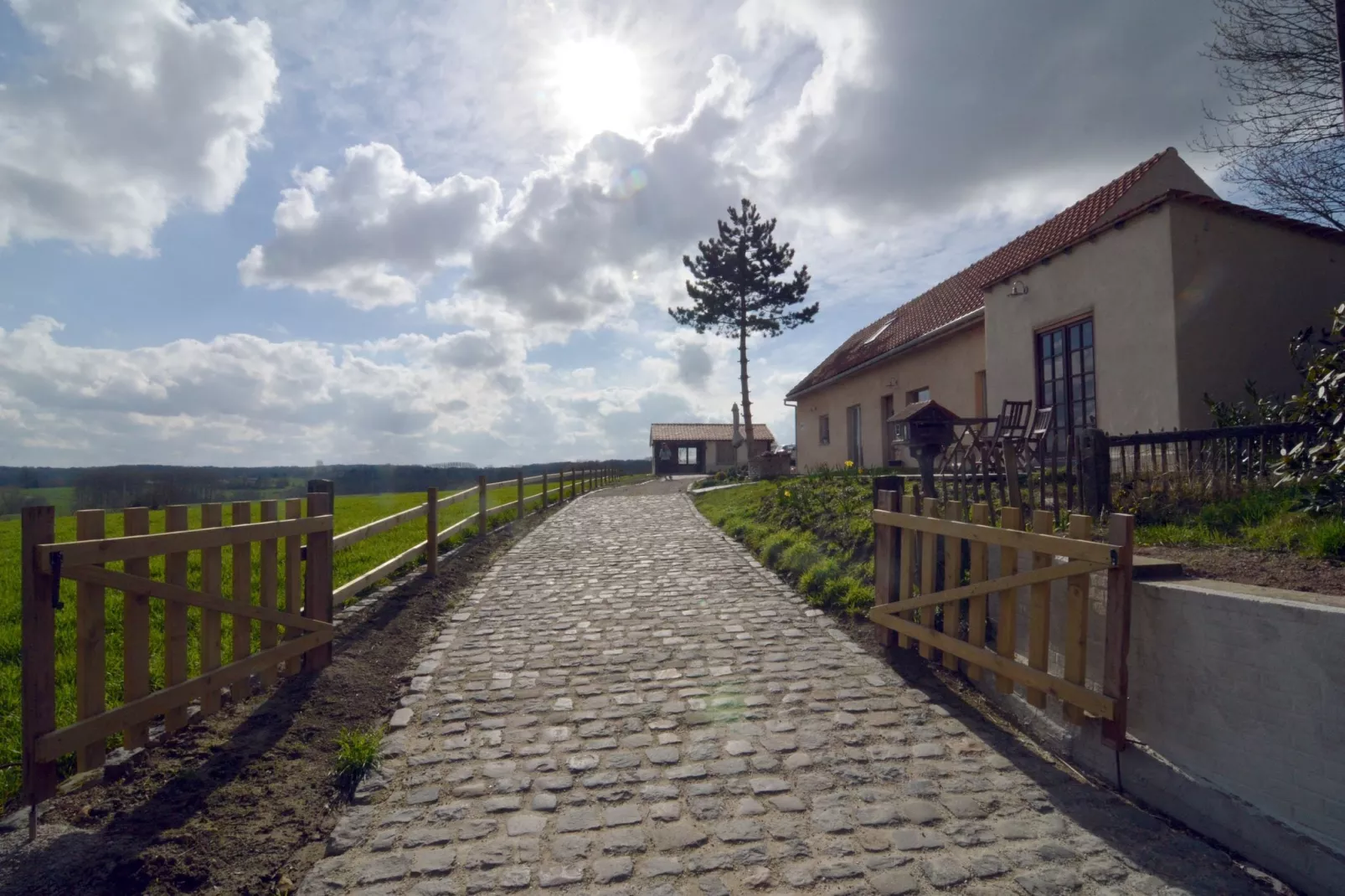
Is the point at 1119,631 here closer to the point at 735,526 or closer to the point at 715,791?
the point at 715,791

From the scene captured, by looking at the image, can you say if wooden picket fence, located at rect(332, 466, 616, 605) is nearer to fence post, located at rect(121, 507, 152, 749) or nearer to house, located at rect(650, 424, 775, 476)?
fence post, located at rect(121, 507, 152, 749)

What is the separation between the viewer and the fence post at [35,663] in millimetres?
2975

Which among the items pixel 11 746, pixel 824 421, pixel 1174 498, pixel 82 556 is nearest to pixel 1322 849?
pixel 1174 498

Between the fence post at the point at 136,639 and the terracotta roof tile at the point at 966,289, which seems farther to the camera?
the terracotta roof tile at the point at 966,289

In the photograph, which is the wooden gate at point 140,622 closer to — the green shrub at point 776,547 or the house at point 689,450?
the green shrub at point 776,547

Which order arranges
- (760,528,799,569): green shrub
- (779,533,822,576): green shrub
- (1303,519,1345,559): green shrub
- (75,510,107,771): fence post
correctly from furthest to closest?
(760,528,799,569): green shrub < (779,533,822,576): green shrub < (1303,519,1345,559): green shrub < (75,510,107,771): fence post

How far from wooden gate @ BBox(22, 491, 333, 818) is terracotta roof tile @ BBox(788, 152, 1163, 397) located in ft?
35.2

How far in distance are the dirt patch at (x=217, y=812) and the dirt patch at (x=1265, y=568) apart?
440 centimetres

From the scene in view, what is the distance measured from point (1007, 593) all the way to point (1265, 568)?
1.46 metres

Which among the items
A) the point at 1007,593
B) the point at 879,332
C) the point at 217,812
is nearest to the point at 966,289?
the point at 879,332

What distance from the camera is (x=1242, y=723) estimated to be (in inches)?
123

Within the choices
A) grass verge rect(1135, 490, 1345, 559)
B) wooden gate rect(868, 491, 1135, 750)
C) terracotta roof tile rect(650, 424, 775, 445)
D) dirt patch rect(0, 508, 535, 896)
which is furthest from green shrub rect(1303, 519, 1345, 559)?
terracotta roof tile rect(650, 424, 775, 445)

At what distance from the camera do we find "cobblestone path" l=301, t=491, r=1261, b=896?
276cm

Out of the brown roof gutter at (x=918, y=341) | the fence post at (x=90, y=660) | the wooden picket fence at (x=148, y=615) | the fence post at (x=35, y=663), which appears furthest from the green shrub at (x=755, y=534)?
the fence post at (x=35, y=663)
